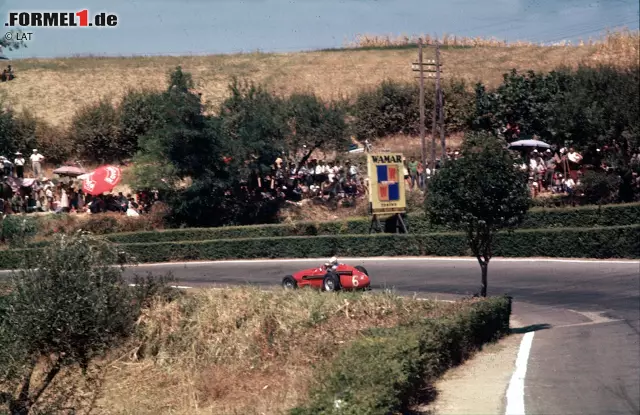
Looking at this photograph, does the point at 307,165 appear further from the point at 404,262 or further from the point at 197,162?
the point at 404,262

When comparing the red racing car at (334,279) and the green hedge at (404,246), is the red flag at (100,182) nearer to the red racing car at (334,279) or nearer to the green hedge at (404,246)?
the green hedge at (404,246)

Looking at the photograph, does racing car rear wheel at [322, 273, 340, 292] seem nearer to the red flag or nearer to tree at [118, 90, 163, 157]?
the red flag

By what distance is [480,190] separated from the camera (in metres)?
23.5

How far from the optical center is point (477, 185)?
930 inches

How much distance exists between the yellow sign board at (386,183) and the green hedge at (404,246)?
186 centimetres

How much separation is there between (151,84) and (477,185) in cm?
5118

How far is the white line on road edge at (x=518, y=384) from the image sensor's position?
12.6 meters

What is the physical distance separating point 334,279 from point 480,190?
6.47 m

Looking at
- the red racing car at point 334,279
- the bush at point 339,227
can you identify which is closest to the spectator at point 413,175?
the bush at point 339,227

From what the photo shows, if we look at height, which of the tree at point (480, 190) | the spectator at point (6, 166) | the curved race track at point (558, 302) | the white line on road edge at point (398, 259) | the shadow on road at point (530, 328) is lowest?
the shadow on road at point (530, 328)

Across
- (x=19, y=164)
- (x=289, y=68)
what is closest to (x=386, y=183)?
(x=19, y=164)

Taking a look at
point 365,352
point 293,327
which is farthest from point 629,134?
point 365,352

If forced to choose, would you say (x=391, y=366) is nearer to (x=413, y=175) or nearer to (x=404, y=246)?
(x=404, y=246)

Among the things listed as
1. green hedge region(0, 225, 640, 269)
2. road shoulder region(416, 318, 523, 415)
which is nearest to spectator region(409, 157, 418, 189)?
green hedge region(0, 225, 640, 269)
